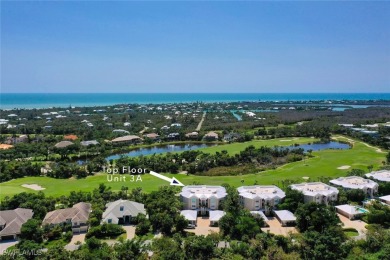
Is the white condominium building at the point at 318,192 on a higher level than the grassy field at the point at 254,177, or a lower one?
higher

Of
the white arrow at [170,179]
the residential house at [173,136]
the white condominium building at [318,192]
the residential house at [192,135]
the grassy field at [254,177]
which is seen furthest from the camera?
the residential house at [192,135]

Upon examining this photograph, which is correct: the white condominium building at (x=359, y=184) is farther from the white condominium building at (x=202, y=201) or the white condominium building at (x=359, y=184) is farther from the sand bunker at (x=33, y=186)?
the sand bunker at (x=33, y=186)

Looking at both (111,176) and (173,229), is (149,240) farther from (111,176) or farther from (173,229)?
(111,176)

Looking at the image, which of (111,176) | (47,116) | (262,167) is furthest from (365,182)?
(47,116)

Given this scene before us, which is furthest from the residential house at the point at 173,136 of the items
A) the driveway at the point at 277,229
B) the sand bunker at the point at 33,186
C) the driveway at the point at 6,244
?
the driveway at the point at 6,244

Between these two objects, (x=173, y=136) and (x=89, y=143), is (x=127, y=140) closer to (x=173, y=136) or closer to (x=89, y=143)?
(x=89, y=143)

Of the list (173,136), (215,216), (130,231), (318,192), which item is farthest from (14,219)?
(173,136)

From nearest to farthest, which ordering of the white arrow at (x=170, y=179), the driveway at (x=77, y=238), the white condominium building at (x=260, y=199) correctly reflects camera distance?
the driveway at (x=77, y=238), the white condominium building at (x=260, y=199), the white arrow at (x=170, y=179)
